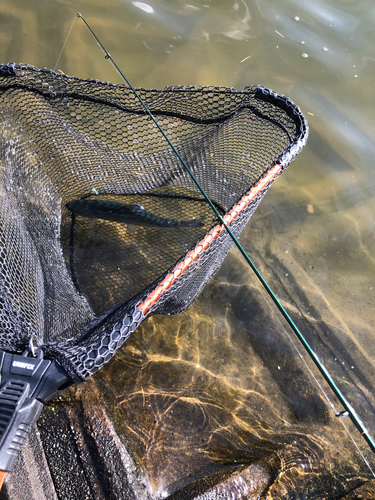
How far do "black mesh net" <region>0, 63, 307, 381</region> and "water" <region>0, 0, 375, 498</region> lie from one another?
2.23 ft

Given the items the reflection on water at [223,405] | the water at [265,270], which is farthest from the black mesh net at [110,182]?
the water at [265,270]

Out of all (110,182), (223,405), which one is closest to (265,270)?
(223,405)

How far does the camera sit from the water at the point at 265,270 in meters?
2.62

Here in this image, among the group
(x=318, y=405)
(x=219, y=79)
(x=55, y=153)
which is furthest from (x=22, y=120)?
(x=318, y=405)

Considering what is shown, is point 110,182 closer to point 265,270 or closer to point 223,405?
point 265,270

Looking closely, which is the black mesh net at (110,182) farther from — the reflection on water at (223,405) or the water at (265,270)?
the water at (265,270)

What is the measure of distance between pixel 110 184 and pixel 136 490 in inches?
112

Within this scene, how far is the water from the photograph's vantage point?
262cm

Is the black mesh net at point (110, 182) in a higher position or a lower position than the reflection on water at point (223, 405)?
higher

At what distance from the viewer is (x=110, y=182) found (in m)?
3.54

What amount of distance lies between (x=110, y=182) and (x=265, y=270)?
2.05 meters

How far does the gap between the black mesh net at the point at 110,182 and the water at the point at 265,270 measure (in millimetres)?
681

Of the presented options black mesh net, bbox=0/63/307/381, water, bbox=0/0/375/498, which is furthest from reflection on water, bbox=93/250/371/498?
black mesh net, bbox=0/63/307/381

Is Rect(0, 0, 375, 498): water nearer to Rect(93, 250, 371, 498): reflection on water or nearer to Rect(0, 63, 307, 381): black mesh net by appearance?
Rect(93, 250, 371, 498): reflection on water
